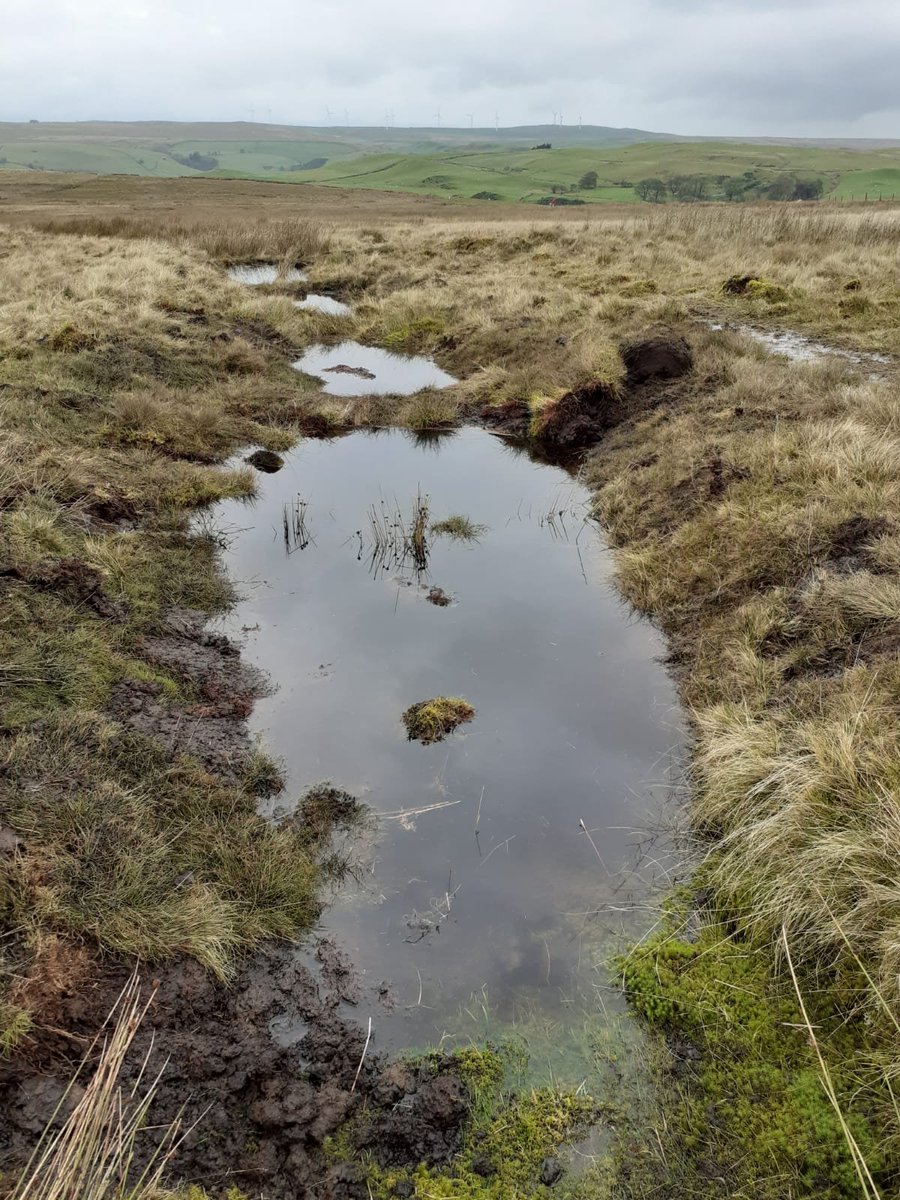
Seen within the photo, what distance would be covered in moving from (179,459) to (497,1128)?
1041 cm

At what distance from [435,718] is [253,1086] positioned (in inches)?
124

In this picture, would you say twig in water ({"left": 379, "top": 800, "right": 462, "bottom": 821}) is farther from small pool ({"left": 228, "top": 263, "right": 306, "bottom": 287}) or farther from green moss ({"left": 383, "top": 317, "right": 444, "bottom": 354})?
small pool ({"left": 228, "top": 263, "right": 306, "bottom": 287})

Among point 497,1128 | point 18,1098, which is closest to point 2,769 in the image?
point 18,1098

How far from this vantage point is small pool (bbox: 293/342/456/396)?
16.2 meters

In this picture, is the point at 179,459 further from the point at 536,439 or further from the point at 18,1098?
the point at 18,1098

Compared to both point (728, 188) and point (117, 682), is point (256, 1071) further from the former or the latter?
point (728, 188)

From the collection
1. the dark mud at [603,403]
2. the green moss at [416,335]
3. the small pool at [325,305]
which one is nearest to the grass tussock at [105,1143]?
the dark mud at [603,403]

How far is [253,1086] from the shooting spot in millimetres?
3709

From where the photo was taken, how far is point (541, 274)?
23.1m

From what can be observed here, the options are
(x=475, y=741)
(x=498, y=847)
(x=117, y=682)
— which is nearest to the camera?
(x=498, y=847)

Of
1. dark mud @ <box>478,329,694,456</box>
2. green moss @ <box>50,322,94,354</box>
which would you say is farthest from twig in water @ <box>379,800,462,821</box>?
green moss @ <box>50,322,94,354</box>

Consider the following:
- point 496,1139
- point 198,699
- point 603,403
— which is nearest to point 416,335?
point 603,403

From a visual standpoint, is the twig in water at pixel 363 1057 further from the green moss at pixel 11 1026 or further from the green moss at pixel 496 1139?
the green moss at pixel 11 1026

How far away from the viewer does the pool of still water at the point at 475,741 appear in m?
4.45
